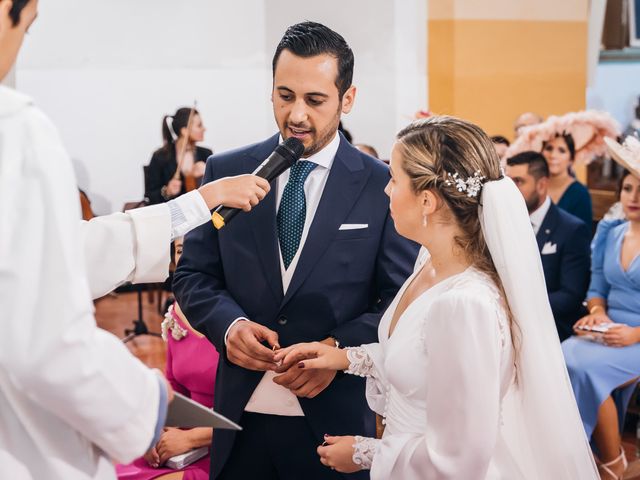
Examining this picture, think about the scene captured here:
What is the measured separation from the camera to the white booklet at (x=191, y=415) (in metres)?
1.42

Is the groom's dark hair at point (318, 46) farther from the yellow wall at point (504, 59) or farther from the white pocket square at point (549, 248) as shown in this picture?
the yellow wall at point (504, 59)

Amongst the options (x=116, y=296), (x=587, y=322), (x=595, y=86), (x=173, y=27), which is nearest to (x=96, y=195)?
(x=116, y=296)

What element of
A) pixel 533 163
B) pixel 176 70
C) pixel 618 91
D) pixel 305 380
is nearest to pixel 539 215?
pixel 533 163

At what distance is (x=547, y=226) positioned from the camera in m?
4.61

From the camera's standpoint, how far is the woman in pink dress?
Answer: 104 inches

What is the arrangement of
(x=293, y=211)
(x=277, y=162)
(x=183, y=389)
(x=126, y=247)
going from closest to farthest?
(x=126, y=247) < (x=277, y=162) < (x=293, y=211) < (x=183, y=389)

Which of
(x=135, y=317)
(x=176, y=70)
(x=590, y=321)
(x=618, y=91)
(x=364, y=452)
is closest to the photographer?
(x=364, y=452)

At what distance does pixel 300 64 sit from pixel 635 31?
8.32 metres

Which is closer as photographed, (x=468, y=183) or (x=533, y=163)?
(x=468, y=183)

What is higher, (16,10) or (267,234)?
(16,10)

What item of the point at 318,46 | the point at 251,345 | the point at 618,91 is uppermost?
the point at 318,46

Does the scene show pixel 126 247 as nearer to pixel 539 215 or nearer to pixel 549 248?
pixel 549 248

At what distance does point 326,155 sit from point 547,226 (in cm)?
267

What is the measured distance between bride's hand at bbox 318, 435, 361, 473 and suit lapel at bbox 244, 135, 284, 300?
1.43 ft
